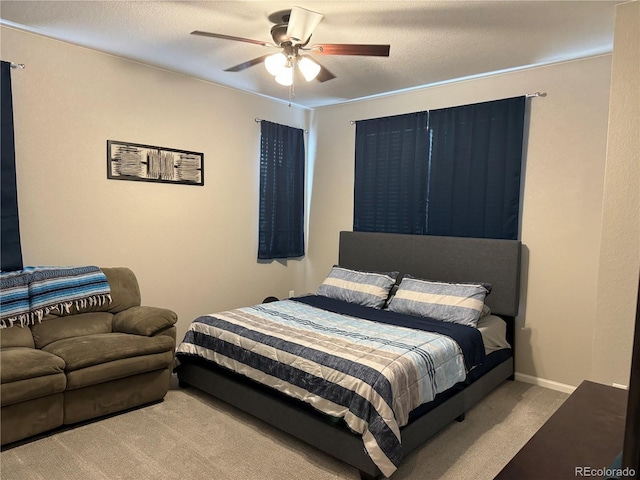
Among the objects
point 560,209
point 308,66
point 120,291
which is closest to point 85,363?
point 120,291

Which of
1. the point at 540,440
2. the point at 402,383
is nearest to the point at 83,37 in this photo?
the point at 402,383

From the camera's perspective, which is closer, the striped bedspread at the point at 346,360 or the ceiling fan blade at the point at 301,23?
the striped bedspread at the point at 346,360

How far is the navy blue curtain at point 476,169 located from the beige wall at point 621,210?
1.35 meters

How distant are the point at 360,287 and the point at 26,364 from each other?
2.67 meters

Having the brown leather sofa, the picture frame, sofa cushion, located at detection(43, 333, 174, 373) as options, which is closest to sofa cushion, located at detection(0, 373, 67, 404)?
the brown leather sofa

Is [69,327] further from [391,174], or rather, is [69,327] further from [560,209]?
[560,209]

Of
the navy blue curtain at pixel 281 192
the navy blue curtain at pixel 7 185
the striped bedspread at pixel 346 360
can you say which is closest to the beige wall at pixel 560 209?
the striped bedspread at pixel 346 360

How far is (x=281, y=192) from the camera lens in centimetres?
514

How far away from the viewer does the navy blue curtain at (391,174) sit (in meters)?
4.39

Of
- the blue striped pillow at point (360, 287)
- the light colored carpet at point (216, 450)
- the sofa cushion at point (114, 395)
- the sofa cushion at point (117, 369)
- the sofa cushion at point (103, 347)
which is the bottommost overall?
the light colored carpet at point (216, 450)

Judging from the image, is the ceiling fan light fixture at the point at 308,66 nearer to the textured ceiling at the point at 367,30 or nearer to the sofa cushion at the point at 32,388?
the textured ceiling at the point at 367,30

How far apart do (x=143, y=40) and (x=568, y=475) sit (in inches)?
145

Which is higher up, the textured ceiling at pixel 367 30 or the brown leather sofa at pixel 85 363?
the textured ceiling at pixel 367 30

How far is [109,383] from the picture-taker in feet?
9.81
